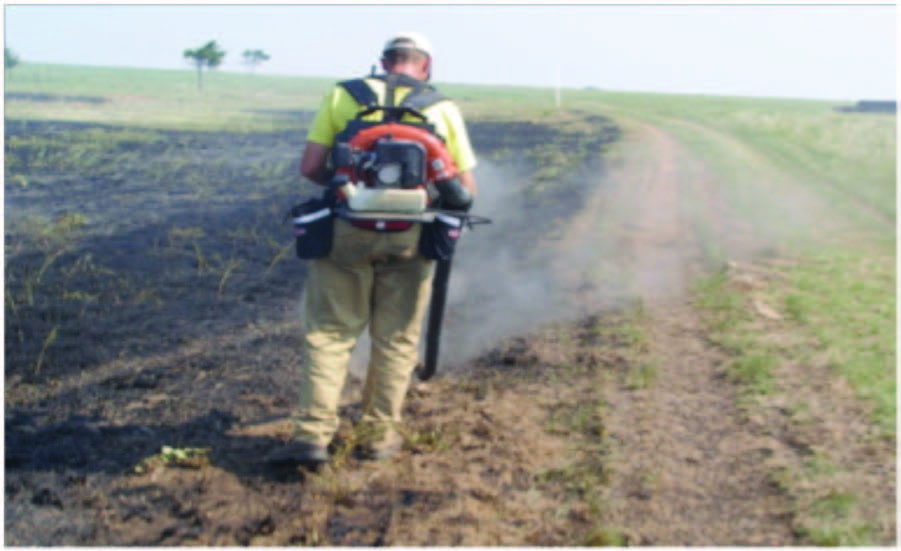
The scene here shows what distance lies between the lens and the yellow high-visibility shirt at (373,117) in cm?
447

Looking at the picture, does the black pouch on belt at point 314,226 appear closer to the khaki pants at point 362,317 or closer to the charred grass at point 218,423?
the khaki pants at point 362,317

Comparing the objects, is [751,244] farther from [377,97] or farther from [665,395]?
[377,97]

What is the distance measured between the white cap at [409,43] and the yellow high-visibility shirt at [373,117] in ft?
0.65

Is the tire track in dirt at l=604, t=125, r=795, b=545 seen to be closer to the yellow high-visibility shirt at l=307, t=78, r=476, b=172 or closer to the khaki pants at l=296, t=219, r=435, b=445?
the khaki pants at l=296, t=219, r=435, b=445

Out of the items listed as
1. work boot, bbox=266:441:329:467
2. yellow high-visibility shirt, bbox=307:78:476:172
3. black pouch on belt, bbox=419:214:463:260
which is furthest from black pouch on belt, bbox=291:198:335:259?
Result: work boot, bbox=266:441:329:467

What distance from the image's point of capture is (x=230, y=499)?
4.11 metres

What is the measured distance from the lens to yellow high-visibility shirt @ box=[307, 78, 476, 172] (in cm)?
447

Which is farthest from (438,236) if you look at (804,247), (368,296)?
(804,247)

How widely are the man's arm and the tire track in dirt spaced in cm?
186

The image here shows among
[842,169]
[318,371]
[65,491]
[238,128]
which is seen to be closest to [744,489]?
→ [318,371]

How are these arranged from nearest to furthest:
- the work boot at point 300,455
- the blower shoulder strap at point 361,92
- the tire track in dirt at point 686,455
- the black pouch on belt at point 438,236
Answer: the tire track in dirt at point 686,455, the work boot at point 300,455, the blower shoulder strap at point 361,92, the black pouch on belt at point 438,236

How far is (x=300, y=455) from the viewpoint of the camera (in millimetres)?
4305

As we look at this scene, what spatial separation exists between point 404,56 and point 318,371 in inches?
58.7

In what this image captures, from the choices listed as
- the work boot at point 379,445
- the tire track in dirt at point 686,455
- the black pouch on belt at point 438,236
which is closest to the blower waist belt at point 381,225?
the black pouch on belt at point 438,236
